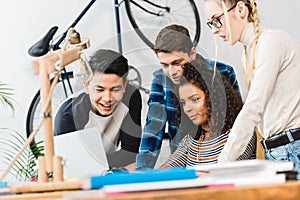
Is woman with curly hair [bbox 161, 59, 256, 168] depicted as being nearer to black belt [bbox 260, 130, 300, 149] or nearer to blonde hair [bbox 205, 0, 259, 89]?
blonde hair [bbox 205, 0, 259, 89]

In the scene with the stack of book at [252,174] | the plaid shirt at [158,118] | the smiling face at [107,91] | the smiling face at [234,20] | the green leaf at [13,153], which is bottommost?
the green leaf at [13,153]

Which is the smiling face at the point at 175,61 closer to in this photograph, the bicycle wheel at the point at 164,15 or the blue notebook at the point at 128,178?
the bicycle wheel at the point at 164,15

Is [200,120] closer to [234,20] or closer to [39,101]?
[234,20]

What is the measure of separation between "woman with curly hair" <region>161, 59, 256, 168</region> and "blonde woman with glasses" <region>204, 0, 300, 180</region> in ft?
1.02

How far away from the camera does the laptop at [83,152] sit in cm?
218

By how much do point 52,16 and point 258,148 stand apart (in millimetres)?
1447

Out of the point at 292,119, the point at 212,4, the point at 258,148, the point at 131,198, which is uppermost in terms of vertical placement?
the point at 212,4

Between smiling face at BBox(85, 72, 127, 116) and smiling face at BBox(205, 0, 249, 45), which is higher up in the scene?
smiling face at BBox(205, 0, 249, 45)

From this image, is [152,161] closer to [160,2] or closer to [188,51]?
[188,51]

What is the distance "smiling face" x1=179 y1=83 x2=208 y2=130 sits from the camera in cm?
240

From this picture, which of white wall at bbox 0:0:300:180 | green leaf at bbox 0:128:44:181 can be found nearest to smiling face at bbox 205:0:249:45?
white wall at bbox 0:0:300:180

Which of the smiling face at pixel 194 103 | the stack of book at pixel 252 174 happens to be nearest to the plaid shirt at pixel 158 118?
the smiling face at pixel 194 103

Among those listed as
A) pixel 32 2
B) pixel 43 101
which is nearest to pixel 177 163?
pixel 43 101

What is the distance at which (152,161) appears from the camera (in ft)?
7.93
